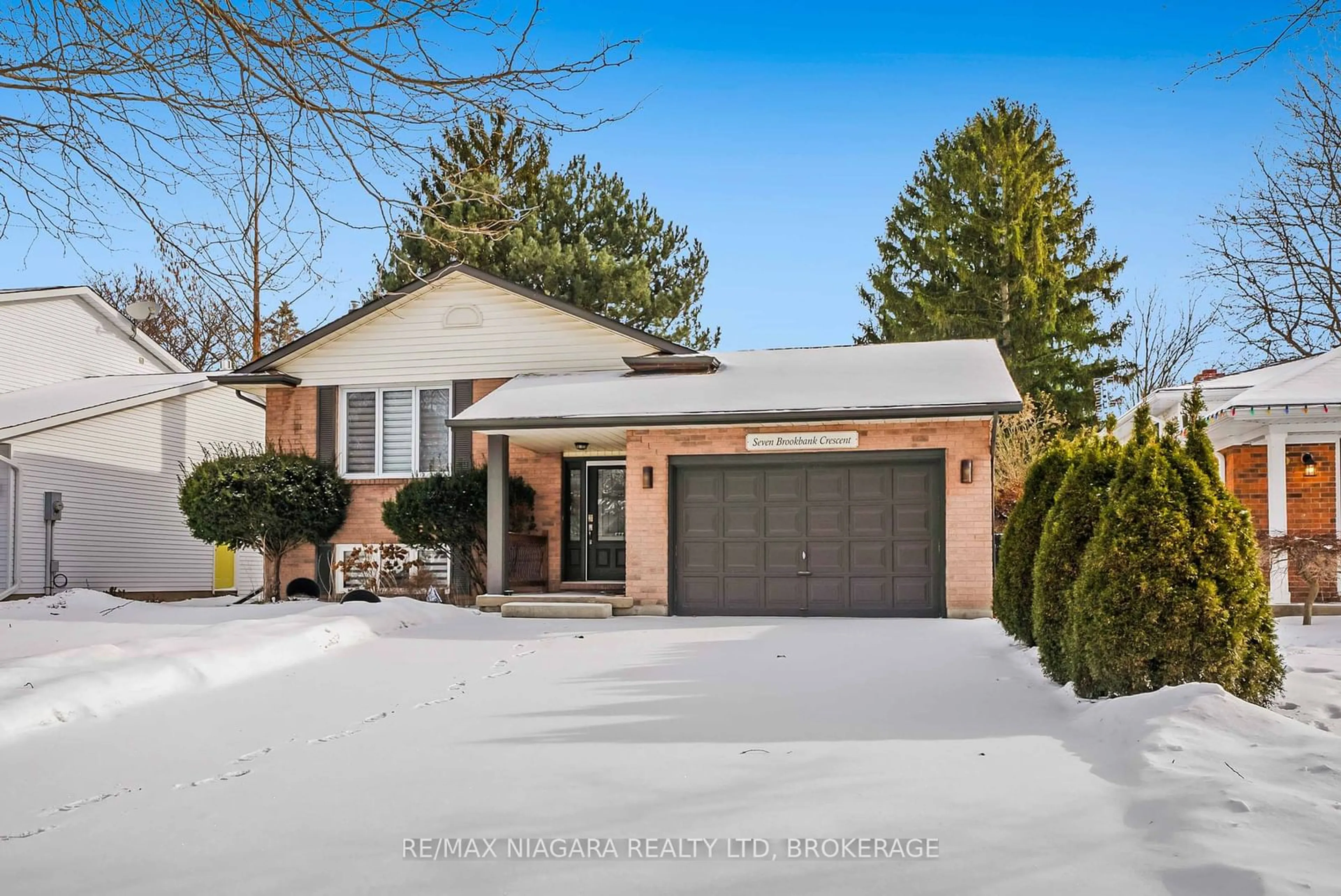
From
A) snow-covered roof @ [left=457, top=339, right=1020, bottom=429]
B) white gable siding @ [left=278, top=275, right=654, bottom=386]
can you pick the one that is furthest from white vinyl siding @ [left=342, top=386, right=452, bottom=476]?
snow-covered roof @ [left=457, top=339, right=1020, bottom=429]

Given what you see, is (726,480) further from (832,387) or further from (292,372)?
(292,372)

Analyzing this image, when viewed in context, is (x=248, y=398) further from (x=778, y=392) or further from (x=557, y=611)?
(x=778, y=392)

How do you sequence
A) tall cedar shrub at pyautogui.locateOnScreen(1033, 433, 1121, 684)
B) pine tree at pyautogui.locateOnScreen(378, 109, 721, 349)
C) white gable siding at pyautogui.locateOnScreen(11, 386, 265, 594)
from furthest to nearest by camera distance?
pine tree at pyautogui.locateOnScreen(378, 109, 721, 349) < white gable siding at pyautogui.locateOnScreen(11, 386, 265, 594) < tall cedar shrub at pyautogui.locateOnScreen(1033, 433, 1121, 684)

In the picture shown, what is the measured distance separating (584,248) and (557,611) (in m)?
19.0

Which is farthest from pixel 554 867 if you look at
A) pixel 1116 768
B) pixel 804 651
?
pixel 804 651

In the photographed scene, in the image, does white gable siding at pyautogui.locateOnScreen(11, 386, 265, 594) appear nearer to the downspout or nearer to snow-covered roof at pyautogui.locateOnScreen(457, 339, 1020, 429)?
the downspout

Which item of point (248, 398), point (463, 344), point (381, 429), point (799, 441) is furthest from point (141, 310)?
point (799, 441)

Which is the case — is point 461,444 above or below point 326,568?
above

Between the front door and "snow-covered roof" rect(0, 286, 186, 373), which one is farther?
"snow-covered roof" rect(0, 286, 186, 373)

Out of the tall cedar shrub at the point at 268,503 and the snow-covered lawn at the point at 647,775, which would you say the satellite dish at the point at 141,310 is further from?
the snow-covered lawn at the point at 647,775

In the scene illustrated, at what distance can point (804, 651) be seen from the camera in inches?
428

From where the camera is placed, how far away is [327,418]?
1973 cm

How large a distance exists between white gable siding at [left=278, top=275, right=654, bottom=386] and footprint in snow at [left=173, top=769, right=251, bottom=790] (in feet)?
44.4

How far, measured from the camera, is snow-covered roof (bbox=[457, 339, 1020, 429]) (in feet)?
48.9
